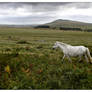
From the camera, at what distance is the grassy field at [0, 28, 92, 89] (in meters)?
4.13

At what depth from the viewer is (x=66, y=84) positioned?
13.4ft

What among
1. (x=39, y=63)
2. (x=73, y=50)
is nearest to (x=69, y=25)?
(x=73, y=50)

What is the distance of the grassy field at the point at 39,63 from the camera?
413 cm

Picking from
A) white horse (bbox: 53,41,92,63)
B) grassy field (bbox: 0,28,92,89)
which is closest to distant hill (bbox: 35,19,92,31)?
grassy field (bbox: 0,28,92,89)

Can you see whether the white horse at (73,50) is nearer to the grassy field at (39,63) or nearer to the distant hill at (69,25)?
the grassy field at (39,63)

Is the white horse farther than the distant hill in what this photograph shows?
No

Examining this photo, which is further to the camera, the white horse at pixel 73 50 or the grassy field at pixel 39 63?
the white horse at pixel 73 50

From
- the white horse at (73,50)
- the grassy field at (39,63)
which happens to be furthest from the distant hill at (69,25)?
the white horse at (73,50)

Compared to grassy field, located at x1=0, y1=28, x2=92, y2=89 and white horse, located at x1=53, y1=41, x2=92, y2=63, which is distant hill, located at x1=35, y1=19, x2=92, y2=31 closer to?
grassy field, located at x1=0, y1=28, x2=92, y2=89

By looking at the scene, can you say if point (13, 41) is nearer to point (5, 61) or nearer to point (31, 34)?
point (31, 34)

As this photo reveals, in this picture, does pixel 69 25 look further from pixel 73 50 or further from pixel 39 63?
pixel 39 63

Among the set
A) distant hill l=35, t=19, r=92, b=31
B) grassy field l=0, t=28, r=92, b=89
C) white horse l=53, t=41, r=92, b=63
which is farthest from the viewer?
distant hill l=35, t=19, r=92, b=31

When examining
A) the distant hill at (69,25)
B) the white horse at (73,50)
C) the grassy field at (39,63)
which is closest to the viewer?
the grassy field at (39,63)

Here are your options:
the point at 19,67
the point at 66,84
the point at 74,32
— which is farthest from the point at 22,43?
the point at 66,84
